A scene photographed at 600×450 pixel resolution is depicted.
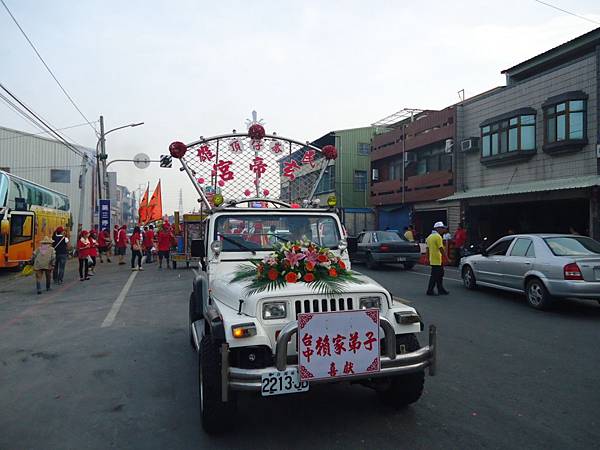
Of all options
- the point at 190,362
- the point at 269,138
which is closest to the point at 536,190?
the point at 269,138

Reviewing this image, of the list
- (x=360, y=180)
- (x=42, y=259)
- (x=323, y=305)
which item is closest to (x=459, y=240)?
(x=42, y=259)

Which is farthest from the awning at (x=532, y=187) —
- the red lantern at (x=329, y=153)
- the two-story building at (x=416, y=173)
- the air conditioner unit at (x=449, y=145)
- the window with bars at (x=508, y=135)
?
the red lantern at (x=329, y=153)

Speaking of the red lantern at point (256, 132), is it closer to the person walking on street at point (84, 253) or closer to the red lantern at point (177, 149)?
the red lantern at point (177, 149)

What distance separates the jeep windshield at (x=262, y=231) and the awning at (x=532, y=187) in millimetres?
13370

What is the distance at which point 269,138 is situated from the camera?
6.30 meters

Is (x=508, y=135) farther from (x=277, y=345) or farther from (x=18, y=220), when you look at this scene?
(x=18, y=220)

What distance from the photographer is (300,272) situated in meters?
3.96

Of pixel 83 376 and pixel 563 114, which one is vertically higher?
pixel 563 114

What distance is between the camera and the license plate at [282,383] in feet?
10.5

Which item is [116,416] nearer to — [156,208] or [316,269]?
[316,269]

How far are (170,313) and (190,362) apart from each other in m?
3.26

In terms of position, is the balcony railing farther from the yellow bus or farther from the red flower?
the red flower

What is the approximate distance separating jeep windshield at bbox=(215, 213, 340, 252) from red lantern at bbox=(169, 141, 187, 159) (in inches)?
40.8

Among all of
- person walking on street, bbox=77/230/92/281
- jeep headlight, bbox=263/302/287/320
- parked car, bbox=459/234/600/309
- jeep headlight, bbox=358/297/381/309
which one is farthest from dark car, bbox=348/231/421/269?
jeep headlight, bbox=263/302/287/320
